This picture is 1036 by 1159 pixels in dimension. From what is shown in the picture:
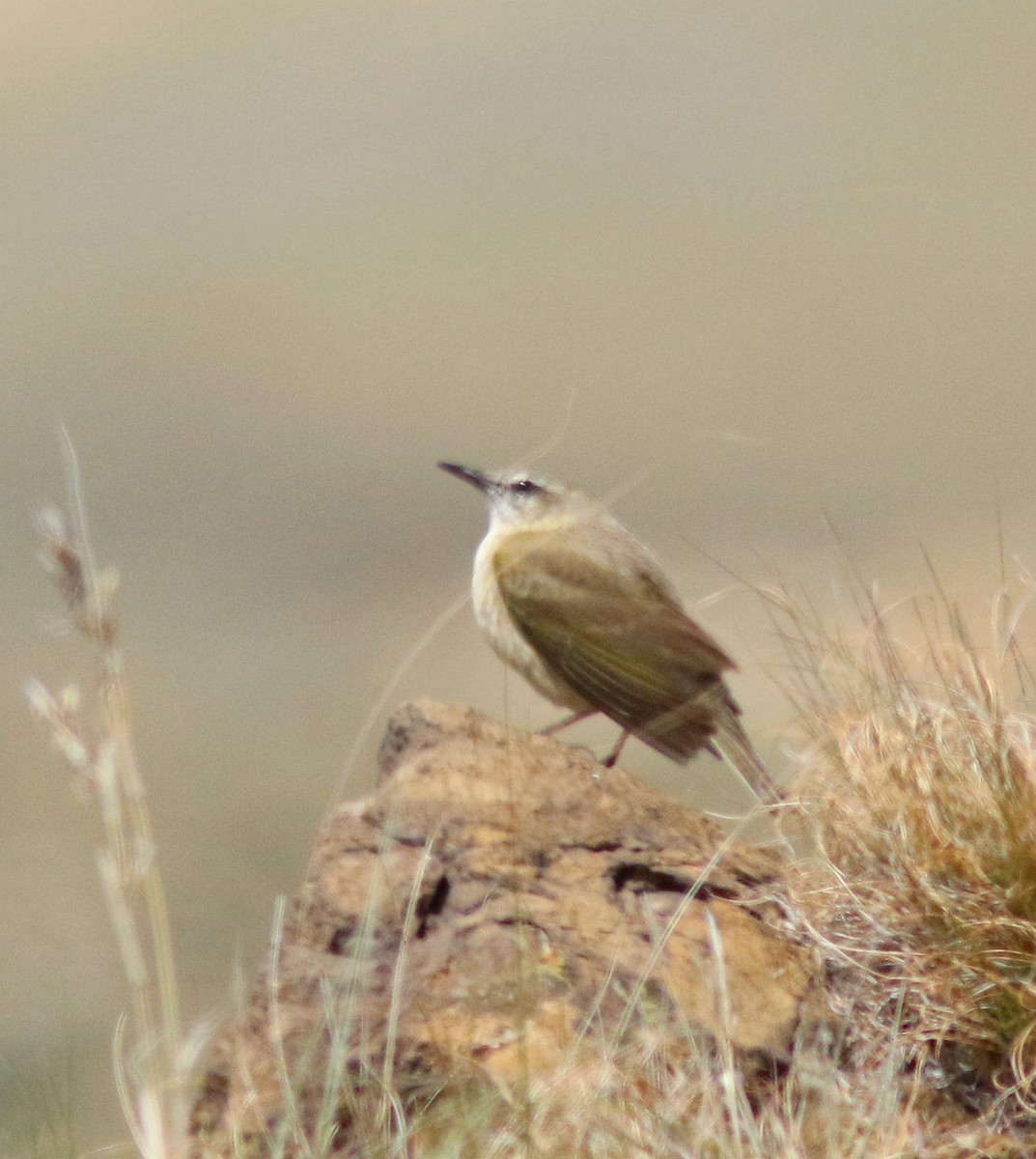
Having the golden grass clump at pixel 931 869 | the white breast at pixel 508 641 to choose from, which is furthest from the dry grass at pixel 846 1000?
the white breast at pixel 508 641

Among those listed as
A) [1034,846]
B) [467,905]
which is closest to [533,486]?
[467,905]

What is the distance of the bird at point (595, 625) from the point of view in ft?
22.0

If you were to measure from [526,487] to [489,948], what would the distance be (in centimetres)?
405

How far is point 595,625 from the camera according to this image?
7469mm

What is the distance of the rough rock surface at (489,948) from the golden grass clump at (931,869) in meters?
0.30

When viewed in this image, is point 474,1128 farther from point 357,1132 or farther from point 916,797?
point 916,797

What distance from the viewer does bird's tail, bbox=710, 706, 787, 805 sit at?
6086 millimetres

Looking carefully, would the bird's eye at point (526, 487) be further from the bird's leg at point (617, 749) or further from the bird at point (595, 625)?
the bird's leg at point (617, 749)

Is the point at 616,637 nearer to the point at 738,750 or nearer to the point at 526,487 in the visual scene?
the point at 738,750

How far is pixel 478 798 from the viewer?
5.61 m

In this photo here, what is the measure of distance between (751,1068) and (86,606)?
7.74 feet

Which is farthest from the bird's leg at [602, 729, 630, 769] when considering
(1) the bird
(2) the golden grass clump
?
(2) the golden grass clump

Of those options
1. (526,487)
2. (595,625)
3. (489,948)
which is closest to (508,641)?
(595,625)

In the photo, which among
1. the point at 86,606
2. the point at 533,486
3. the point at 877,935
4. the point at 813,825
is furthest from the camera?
the point at 533,486
